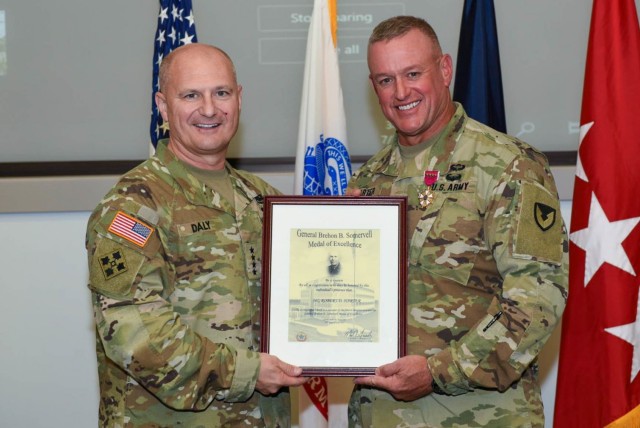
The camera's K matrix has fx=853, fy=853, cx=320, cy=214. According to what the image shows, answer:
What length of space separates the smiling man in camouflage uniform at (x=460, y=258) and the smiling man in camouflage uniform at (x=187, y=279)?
383mm

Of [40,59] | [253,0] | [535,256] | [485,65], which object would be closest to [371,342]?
[535,256]

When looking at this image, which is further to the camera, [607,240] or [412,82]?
[607,240]

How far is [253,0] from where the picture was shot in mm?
4023

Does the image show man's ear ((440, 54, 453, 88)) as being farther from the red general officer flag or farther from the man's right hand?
the man's right hand

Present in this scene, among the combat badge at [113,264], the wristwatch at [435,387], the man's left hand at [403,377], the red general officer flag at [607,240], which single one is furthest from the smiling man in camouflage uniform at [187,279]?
the red general officer flag at [607,240]

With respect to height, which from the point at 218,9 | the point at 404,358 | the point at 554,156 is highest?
the point at 218,9

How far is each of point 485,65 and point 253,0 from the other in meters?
1.19

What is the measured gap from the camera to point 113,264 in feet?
7.44

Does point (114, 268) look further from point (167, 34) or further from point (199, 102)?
point (167, 34)

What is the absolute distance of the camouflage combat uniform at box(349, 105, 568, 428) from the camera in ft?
7.66

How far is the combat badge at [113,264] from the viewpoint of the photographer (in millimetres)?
2262

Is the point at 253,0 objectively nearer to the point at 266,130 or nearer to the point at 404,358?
the point at 266,130

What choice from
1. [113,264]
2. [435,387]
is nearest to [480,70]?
[435,387]

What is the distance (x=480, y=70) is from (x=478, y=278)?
1.33 m
